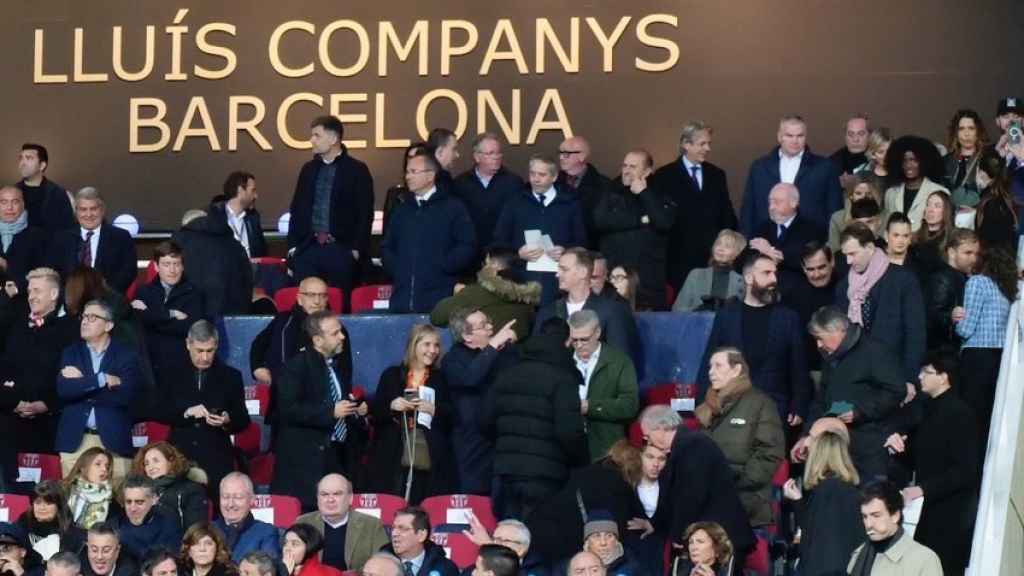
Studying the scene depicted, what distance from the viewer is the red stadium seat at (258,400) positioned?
53.3 ft

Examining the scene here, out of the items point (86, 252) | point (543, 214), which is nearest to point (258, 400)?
point (86, 252)

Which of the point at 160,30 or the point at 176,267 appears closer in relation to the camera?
the point at 176,267

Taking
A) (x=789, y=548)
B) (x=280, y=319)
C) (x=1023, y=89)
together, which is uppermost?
(x=1023, y=89)

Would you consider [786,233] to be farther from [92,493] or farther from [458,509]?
[92,493]

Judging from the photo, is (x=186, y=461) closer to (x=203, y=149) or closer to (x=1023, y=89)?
(x=203, y=149)

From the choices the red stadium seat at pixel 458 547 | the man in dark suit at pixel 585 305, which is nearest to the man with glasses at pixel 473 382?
the man in dark suit at pixel 585 305

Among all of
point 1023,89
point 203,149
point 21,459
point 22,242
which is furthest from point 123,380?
point 1023,89

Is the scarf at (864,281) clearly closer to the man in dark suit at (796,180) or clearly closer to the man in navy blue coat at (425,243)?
the man in dark suit at (796,180)

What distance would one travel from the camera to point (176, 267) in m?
16.2

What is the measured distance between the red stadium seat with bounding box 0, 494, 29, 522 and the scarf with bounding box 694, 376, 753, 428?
375cm

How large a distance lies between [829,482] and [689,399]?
8.74 feet

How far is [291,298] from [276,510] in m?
3.13

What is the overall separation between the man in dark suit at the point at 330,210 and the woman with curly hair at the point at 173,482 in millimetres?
2816

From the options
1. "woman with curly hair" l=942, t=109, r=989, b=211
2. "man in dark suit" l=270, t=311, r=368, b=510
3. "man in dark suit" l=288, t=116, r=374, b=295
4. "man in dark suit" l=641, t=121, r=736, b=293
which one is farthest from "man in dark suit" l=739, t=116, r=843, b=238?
"man in dark suit" l=270, t=311, r=368, b=510
